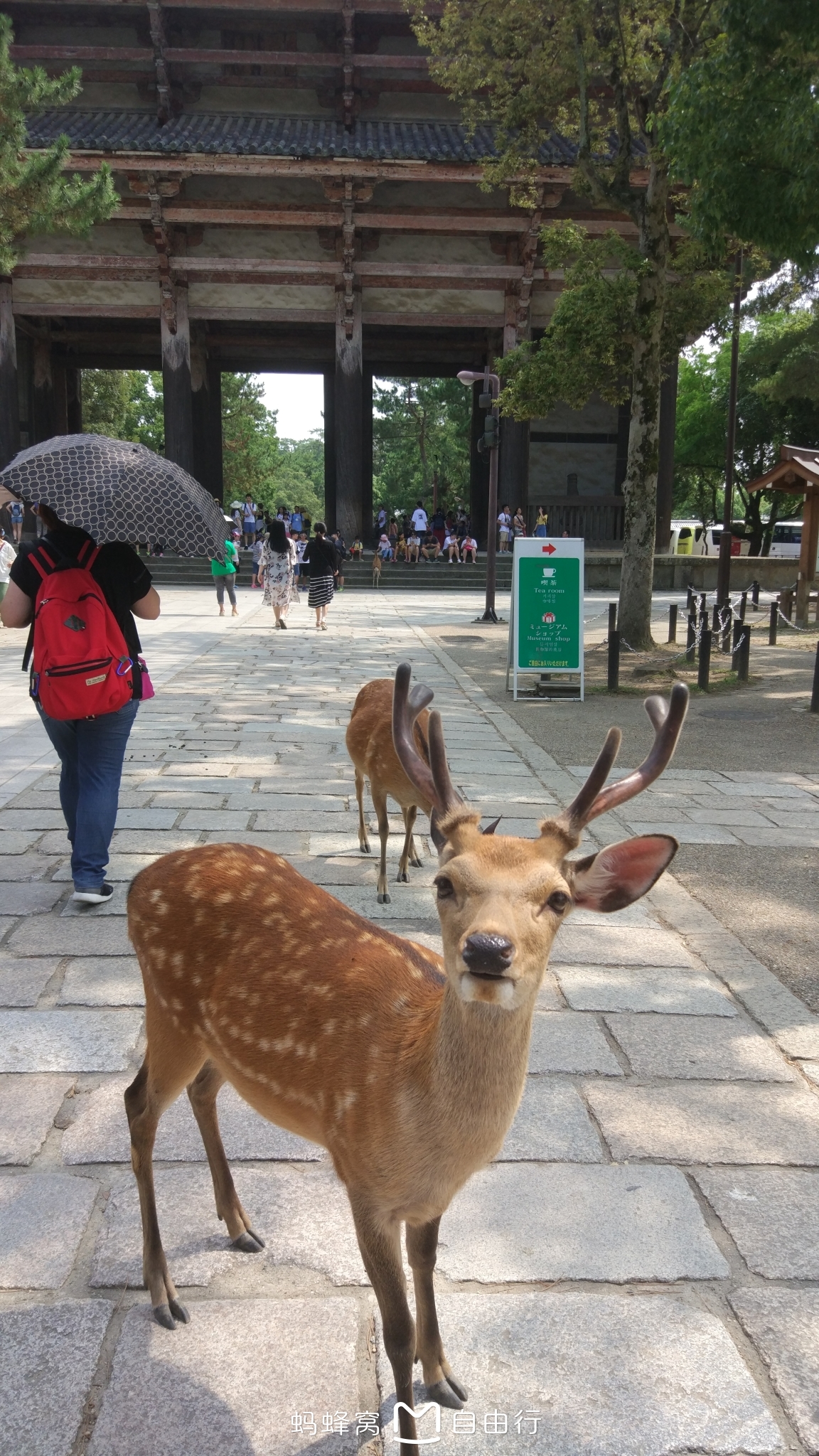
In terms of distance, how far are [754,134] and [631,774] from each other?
315 inches

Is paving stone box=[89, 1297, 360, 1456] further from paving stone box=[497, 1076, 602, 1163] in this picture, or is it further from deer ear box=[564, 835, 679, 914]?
deer ear box=[564, 835, 679, 914]

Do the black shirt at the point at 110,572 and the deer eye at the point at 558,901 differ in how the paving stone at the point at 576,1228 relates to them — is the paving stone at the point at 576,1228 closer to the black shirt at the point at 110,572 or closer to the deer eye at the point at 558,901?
the deer eye at the point at 558,901

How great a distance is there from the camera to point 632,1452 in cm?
182

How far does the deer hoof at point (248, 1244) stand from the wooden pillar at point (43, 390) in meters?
26.3

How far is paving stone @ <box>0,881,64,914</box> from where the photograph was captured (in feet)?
13.9

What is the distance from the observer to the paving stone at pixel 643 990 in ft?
11.6

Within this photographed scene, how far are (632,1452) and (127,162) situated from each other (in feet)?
77.9

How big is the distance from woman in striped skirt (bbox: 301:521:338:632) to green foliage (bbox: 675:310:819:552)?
1763 cm

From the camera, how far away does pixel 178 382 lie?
23.4m

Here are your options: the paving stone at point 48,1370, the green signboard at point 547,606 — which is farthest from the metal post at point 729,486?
the paving stone at point 48,1370

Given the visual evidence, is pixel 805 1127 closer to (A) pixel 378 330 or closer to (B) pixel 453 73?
(B) pixel 453 73

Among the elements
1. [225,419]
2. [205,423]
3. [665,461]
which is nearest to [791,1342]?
[665,461]

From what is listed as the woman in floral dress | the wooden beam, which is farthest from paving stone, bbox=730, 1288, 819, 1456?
the wooden beam

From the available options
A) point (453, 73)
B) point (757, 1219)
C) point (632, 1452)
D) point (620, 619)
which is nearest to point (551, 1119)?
point (757, 1219)
